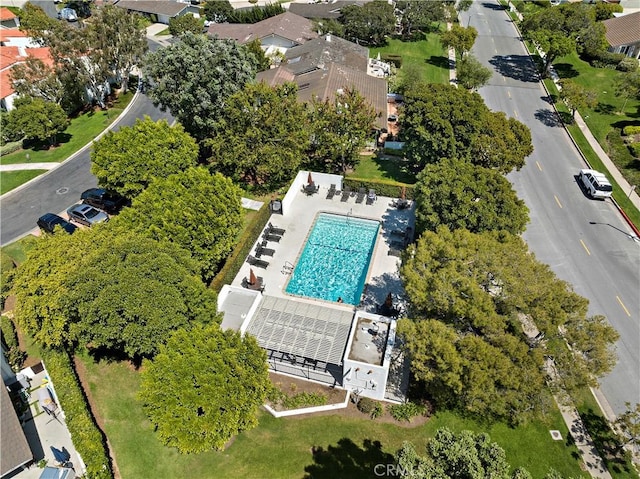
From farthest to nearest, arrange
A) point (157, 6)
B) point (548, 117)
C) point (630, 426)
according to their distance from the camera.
Result: 1. point (157, 6)
2. point (548, 117)
3. point (630, 426)

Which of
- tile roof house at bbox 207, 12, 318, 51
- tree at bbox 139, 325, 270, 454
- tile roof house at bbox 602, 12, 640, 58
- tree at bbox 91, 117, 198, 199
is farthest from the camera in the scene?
tile roof house at bbox 207, 12, 318, 51

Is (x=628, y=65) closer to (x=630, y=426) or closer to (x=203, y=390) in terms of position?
(x=630, y=426)

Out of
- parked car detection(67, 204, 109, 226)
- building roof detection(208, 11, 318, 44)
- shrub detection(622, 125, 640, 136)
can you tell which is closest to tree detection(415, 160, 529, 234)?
parked car detection(67, 204, 109, 226)

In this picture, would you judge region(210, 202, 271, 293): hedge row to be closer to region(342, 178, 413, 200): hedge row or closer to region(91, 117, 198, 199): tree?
region(91, 117, 198, 199): tree

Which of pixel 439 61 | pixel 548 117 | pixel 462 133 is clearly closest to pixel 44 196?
pixel 462 133

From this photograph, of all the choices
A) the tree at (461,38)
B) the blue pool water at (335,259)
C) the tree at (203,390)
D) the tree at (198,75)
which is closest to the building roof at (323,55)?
the tree at (461,38)

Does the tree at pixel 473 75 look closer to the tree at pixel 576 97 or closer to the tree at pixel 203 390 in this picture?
the tree at pixel 576 97
